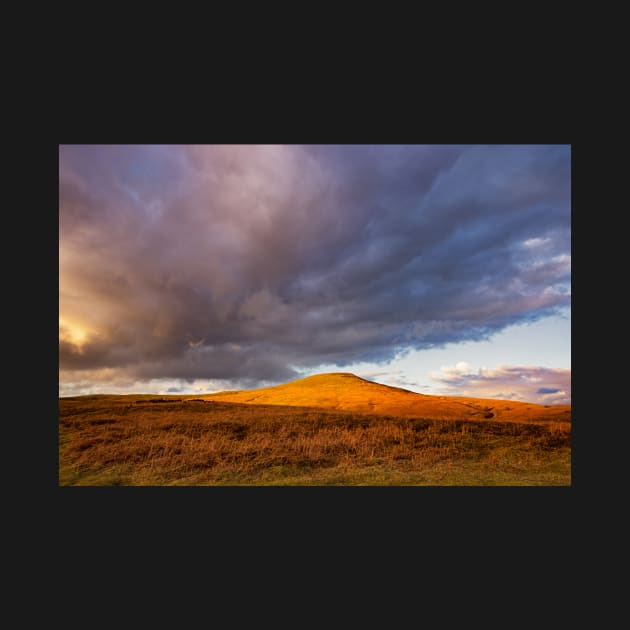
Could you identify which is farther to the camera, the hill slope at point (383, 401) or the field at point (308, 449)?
the hill slope at point (383, 401)

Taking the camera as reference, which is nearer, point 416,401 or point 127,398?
point 416,401

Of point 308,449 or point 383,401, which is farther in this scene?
point 383,401

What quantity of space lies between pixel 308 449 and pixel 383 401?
11.2m

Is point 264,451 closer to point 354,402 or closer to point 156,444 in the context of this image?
point 156,444

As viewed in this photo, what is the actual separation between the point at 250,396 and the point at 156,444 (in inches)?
634

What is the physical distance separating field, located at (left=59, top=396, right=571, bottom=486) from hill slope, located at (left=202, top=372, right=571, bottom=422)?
544 mm

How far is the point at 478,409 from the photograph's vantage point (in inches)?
869

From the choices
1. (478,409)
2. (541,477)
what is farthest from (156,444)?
(478,409)

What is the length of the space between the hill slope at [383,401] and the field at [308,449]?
0.54 metres

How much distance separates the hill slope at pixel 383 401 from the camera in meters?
21.2

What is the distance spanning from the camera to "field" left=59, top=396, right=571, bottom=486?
1402 centimetres

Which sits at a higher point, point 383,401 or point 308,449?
point 383,401

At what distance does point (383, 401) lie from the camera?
1032 inches

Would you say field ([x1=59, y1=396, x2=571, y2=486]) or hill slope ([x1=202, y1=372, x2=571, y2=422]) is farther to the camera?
hill slope ([x1=202, y1=372, x2=571, y2=422])
